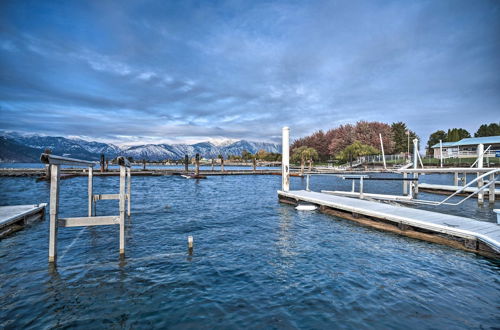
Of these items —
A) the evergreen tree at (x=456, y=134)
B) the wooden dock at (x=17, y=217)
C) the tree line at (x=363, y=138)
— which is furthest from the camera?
the tree line at (x=363, y=138)

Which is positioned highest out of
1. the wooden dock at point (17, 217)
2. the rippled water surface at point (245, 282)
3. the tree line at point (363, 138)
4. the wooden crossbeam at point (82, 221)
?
the tree line at point (363, 138)

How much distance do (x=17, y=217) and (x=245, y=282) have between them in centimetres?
1122

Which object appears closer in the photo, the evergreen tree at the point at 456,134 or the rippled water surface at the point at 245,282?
the rippled water surface at the point at 245,282

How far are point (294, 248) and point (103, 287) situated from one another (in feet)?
20.0

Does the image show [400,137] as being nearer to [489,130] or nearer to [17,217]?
[489,130]

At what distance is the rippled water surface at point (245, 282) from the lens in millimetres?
5176

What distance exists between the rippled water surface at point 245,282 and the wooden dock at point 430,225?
0.51 metres

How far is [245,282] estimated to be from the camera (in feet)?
22.1

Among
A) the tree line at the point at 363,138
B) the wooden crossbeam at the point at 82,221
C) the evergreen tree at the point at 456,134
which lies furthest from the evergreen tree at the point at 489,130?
the wooden crossbeam at the point at 82,221

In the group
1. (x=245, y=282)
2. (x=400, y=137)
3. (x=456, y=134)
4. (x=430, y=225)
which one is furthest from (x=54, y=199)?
(x=400, y=137)

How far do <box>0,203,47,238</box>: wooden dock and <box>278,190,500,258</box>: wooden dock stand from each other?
1558cm

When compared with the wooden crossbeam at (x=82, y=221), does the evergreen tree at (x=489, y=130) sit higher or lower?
higher

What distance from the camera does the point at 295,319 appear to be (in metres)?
5.16

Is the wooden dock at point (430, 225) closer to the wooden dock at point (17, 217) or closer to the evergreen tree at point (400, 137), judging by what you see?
the wooden dock at point (17, 217)
